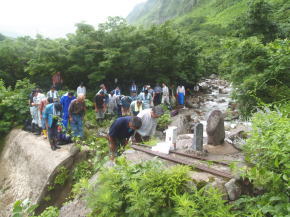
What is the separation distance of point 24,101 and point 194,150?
419 inches

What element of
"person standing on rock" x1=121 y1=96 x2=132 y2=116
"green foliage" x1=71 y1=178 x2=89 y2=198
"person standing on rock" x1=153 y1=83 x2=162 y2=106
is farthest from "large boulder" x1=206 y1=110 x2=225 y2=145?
"person standing on rock" x1=153 y1=83 x2=162 y2=106

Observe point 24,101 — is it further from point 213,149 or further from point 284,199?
point 284,199

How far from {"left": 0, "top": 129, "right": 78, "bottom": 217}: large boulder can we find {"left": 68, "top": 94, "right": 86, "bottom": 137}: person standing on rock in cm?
78

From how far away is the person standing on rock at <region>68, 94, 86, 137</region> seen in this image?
24.0 ft

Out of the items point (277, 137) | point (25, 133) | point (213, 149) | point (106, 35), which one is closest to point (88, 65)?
point (106, 35)

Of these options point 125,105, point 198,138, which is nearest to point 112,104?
point 125,105

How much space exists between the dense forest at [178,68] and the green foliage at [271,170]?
0.04 ft

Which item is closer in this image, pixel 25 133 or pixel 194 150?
pixel 194 150

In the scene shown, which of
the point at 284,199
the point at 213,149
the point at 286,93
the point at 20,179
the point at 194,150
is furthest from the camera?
the point at 20,179

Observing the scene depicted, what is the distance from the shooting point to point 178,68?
18.8 meters

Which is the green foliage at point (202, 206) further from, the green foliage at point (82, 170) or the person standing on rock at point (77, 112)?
the person standing on rock at point (77, 112)

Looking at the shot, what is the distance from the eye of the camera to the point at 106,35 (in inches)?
606

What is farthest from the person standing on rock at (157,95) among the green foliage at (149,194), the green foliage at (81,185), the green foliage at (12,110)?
the green foliage at (149,194)

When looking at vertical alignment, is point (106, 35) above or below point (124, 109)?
above
